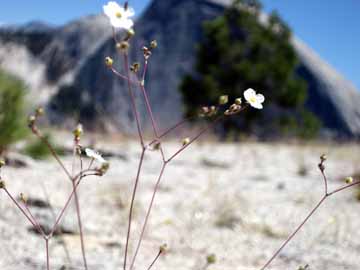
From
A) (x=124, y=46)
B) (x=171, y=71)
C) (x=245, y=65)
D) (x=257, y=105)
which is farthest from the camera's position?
(x=171, y=71)

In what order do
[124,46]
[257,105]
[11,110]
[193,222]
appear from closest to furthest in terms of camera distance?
[124,46] → [257,105] → [193,222] → [11,110]

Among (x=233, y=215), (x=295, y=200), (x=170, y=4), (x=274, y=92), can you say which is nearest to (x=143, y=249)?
(x=233, y=215)

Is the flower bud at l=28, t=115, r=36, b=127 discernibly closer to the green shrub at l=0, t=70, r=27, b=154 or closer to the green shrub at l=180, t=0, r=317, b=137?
the green shrub at l=0, t=70, r=27, b=154

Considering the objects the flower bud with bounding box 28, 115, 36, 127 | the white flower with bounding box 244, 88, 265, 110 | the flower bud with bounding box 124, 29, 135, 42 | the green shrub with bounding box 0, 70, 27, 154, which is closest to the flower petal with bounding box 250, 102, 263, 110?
the white flower with bounding box 244, 88, 265, 110

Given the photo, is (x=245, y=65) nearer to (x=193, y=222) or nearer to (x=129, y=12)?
(x=193, y=222)

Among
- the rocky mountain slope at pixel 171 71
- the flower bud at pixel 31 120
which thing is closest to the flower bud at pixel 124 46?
the flower bud at pixel 31 120

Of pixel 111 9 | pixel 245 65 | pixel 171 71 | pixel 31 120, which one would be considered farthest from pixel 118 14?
pixel 171 71

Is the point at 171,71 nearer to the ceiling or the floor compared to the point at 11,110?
nearer to the ceiling
